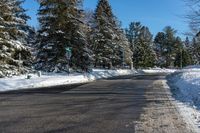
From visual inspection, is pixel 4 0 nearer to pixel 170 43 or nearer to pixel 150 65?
pixel 150 65

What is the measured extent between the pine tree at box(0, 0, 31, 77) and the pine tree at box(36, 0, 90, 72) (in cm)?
239

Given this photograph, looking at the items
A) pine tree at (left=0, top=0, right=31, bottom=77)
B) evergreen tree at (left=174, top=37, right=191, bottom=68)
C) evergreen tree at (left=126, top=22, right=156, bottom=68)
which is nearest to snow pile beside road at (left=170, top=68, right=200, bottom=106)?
pine tree at (left=0, top=0, right=31, bottom=77)

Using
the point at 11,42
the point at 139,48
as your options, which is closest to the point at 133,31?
the point at 139,48

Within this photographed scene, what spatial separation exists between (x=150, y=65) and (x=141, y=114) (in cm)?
10305

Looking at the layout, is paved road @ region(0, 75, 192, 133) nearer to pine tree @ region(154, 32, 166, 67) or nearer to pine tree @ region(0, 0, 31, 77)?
pine tree @ region(0, 0, 31, 77)

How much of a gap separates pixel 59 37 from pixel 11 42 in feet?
26.1

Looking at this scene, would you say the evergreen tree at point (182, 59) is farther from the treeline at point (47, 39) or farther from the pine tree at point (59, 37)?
the pine tree at point (59, 37)

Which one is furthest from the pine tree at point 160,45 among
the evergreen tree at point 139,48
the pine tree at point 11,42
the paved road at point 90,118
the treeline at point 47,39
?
the paved road at point 90,118

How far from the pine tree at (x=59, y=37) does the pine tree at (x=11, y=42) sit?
239cm

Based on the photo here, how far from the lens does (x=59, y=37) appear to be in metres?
43.5

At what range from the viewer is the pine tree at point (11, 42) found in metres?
35.7

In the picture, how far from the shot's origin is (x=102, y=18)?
6588cm

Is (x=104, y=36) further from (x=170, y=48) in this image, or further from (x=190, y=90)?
(x=170, y=48)

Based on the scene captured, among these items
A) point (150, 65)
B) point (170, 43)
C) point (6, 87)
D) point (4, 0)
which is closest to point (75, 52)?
point (4, 0)
